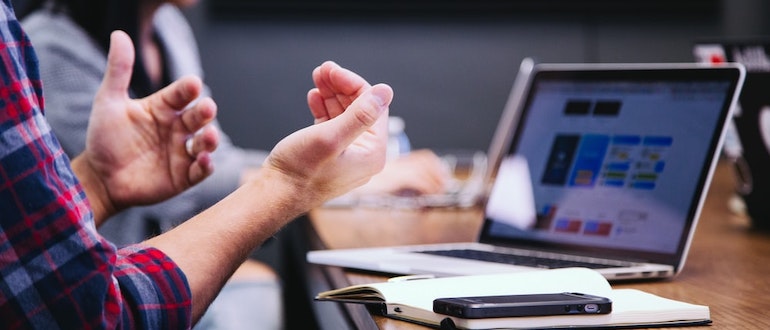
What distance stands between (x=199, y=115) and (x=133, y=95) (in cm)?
78

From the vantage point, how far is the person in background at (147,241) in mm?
732

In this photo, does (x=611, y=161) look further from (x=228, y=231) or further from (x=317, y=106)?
(x=228, y=231)

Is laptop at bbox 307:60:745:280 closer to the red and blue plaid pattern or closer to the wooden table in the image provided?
the wooden table

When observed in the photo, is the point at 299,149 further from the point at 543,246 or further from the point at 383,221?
the point at 383,221

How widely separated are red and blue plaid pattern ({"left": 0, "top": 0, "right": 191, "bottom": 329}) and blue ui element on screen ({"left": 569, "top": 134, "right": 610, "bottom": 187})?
626mm

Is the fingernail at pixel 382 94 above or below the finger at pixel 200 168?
above

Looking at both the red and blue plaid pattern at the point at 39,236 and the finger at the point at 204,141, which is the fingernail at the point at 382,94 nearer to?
the red and blue plaid pattern at the point at 39,236

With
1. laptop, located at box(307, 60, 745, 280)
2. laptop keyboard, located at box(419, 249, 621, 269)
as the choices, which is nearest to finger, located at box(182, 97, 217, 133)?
laptop, located at box(307, 60, 745, 280)

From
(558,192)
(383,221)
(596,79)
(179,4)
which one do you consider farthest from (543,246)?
(179,4)

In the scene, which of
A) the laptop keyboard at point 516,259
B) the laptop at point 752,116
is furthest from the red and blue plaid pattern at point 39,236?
the laptop at point 752,116

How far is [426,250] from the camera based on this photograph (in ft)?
4.00

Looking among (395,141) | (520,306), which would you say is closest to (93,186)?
(520,306)

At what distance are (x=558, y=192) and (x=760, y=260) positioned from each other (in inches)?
9.9

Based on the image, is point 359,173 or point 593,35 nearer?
point 359,173
